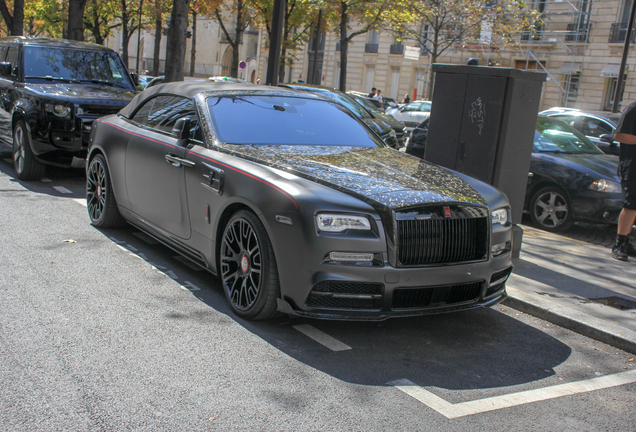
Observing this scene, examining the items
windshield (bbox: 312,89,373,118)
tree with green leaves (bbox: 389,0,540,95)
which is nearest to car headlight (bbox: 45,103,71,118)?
windshield (bbox: 312,89,373,118)

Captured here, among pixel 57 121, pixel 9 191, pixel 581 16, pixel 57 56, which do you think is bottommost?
pixel 9 191

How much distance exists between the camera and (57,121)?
8.60 meters

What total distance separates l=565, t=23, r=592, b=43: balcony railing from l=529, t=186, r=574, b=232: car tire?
31.5 meters

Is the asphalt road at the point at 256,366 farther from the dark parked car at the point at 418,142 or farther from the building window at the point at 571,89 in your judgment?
the building window at the point at 571,89

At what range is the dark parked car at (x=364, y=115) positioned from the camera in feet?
38.6

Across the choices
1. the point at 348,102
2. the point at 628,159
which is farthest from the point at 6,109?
the point at 628,159

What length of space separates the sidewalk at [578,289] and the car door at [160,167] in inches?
109

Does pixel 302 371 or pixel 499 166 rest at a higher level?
pixel 499 166

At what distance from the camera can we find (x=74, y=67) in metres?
10.1

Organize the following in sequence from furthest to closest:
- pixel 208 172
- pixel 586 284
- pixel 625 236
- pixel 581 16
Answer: pixel 581 16 → pixel 625 236 → pixel 586 284 → pixel 208 172

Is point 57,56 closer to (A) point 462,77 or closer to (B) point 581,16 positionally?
(A) point 462,77

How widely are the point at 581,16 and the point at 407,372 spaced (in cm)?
3787

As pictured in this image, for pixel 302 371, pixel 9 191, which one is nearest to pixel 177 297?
pixel 302 371

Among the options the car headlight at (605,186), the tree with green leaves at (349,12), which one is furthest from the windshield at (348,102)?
the tree with green leaves at (349,12)
